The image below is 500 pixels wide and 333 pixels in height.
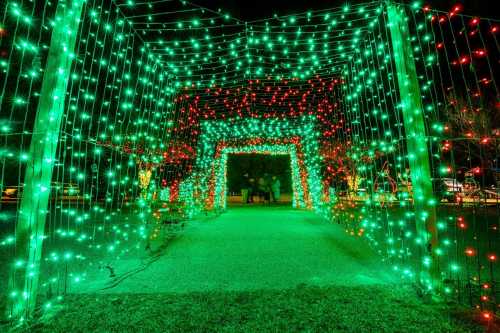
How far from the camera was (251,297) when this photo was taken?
271 centimetres

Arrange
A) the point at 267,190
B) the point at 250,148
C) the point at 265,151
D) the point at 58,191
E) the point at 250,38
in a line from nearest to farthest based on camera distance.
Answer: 1. the point at 250,38
2. the point at 58,191
3. the point at 250,148
4. the point at 265,151
5. the point at 267,190

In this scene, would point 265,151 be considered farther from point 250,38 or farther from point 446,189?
point 250,38

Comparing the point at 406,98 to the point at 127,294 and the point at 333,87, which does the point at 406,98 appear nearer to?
the point at 127,294

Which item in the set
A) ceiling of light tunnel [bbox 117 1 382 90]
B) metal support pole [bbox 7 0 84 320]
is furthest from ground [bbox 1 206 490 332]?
ceiling of light tunnel [bbox 117 1 382 90]

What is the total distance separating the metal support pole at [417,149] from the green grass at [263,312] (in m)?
0.38

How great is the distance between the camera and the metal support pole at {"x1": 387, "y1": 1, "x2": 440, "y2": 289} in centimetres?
276

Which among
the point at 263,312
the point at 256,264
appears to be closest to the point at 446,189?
the point at 256,264

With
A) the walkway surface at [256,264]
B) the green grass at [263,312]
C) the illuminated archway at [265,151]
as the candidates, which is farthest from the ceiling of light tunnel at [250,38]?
the illuminated archway at [265,151]

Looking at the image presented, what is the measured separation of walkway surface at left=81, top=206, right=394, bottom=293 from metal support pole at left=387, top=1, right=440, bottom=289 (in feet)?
1.77

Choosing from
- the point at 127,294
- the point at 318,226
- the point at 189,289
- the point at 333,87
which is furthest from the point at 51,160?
the point at 333,87

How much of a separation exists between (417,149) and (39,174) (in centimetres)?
320

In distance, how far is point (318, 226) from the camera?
6.75 metres

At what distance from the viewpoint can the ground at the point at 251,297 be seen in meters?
2.23

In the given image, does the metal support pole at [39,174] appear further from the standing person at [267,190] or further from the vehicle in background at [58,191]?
the standing person at [267,190]
